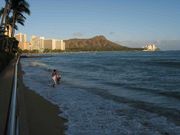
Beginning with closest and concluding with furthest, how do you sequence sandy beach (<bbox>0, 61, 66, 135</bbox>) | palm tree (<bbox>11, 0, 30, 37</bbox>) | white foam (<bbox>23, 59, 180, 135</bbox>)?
sandy beach (<bbox>0, 61, 66, 135</bbox>), white foam (<bbox>23, 59, 180, 135</bbox>), palm tree (<bbox>11, 0, 30, 37</bbox>)

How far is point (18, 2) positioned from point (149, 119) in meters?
43.1

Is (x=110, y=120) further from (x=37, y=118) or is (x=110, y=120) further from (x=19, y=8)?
(x=19, y=8)

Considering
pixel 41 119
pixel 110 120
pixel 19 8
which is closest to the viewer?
pixel 41 119

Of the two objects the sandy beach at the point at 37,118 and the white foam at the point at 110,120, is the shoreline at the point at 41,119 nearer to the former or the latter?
the sandy beach at the point at 37,118

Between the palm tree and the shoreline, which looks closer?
the shoreline

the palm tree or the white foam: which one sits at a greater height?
the palm tree

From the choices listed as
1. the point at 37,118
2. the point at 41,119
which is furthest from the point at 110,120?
the point at 37,118

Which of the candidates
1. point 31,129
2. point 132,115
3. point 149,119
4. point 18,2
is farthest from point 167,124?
point 18,2

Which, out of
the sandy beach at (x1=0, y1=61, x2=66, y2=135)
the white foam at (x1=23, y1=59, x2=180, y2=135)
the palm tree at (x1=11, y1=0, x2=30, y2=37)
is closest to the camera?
the sandy beach at (x1=0, y1=61, x2=66, y2=135)

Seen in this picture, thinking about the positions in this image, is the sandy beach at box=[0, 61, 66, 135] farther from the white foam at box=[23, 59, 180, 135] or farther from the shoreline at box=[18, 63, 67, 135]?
the white foam at box=[23, 59, 180, 135]

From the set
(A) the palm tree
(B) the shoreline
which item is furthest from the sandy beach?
(A) the palm tree

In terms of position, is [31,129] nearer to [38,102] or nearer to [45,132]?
[45,132]

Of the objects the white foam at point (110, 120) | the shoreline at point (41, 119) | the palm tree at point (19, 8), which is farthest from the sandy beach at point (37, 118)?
the palm tree at point (19, 8)

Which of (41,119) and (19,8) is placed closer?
(41,119)
